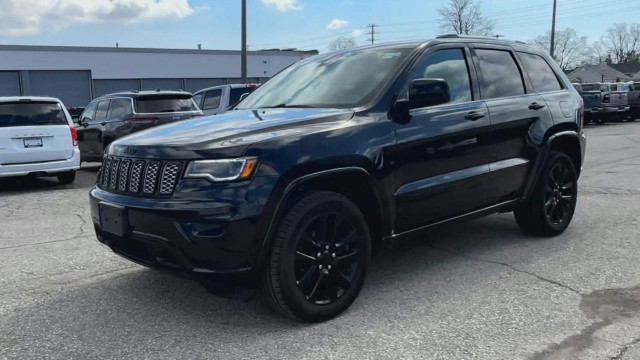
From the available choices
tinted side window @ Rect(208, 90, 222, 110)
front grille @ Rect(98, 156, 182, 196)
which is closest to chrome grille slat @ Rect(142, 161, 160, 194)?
front grille @ Rect(98, 156, 182, 196)

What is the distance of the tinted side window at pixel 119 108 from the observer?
11078 millimetres

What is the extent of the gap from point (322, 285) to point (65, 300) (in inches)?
74.6

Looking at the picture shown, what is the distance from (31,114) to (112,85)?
3442 cm

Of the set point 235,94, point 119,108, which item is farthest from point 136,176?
point 235,94

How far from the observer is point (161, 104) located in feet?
36.9

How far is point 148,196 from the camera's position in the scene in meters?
3.31

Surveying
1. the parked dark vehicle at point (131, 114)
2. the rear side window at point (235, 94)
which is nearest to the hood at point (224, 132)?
the parked dark vehicle at point (131, 114)

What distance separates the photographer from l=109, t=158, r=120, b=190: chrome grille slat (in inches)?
143

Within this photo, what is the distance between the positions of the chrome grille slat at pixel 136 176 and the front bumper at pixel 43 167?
6753mm

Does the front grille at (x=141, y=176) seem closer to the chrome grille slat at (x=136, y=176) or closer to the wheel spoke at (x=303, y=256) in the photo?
the chrome grille slat at (x=136, y=176)

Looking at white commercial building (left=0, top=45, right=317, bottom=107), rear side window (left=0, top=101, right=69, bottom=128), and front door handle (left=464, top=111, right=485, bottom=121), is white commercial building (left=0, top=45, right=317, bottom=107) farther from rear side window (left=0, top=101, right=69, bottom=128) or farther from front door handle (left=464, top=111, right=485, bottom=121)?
front door handle (left=464, top=111, right=485, bottom=121)

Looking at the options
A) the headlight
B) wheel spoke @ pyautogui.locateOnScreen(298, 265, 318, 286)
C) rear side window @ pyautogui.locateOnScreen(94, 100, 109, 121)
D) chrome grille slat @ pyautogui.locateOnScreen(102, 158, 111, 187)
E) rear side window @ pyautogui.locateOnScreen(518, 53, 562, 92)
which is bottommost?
wheel spoke @ pyautogui.locateOnScreen(298, 265, 318, 286)

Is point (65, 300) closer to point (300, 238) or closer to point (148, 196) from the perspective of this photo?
point (148, 196)

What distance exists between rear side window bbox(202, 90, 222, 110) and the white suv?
486 centimetres
